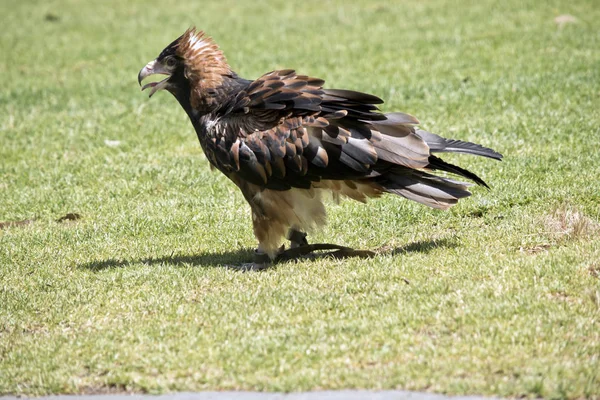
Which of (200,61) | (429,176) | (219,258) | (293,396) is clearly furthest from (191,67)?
(293,396)

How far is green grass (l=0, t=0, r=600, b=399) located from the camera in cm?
505

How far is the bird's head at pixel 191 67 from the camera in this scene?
7266 mm

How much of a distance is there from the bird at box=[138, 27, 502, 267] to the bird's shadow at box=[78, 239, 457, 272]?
29 cm

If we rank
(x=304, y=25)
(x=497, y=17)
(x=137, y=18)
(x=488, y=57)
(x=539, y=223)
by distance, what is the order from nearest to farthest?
(x=539, y=223), (x=488, y=57), (x=497, y=17), (x=304, y=25), (x=137, y=18)

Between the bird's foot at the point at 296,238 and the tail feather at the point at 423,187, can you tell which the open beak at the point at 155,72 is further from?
the tail feather at the point at 423,187

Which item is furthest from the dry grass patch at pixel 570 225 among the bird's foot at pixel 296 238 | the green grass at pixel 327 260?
the bird's foot at pixel 296 238

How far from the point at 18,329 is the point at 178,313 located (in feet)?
→ 3.68

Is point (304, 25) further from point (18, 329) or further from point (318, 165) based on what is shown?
point (18, 329)

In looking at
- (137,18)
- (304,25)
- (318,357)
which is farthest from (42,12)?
(318,357)

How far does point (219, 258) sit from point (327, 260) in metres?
0.98

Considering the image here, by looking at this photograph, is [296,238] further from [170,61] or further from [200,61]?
[170,61]

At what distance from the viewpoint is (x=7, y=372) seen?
5.32m

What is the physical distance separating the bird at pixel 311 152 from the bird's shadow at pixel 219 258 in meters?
0.29

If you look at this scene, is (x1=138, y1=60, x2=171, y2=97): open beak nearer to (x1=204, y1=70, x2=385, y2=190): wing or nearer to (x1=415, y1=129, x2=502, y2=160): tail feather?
(x1=204, y1=70, x2=385, y2=190): wing
